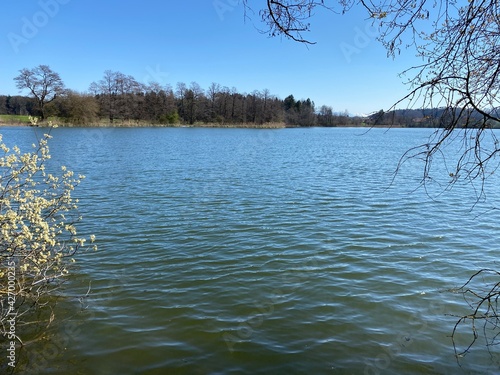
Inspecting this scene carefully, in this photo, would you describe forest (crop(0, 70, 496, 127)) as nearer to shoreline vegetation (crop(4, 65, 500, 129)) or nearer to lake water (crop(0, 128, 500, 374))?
shoreline vegetation (crop(4, 65, 500, 129))

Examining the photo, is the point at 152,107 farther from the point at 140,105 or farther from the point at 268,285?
the point at 268,285

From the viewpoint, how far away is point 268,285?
7.18m

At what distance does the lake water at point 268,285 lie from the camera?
504 cm

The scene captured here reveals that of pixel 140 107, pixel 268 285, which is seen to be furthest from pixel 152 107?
pixel 268 285

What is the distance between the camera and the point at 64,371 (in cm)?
471

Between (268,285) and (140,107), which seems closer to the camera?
(268,285)

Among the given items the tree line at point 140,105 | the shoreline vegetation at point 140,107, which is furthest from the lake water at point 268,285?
the tree line at point 140,105

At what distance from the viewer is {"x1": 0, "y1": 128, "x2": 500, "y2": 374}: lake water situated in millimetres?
5035

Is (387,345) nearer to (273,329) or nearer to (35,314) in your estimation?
(273,329)

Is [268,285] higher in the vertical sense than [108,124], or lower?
lower

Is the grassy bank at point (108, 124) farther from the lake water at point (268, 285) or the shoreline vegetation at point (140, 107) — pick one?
the lake water at point (268, 285)

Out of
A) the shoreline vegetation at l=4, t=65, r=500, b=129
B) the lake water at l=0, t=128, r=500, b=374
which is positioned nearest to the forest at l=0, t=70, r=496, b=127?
the shoreline vegetation at l=4, t=65, r=500, b=129

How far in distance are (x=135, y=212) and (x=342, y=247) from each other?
6.99 meters

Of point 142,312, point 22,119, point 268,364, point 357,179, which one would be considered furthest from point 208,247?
point 22,119
